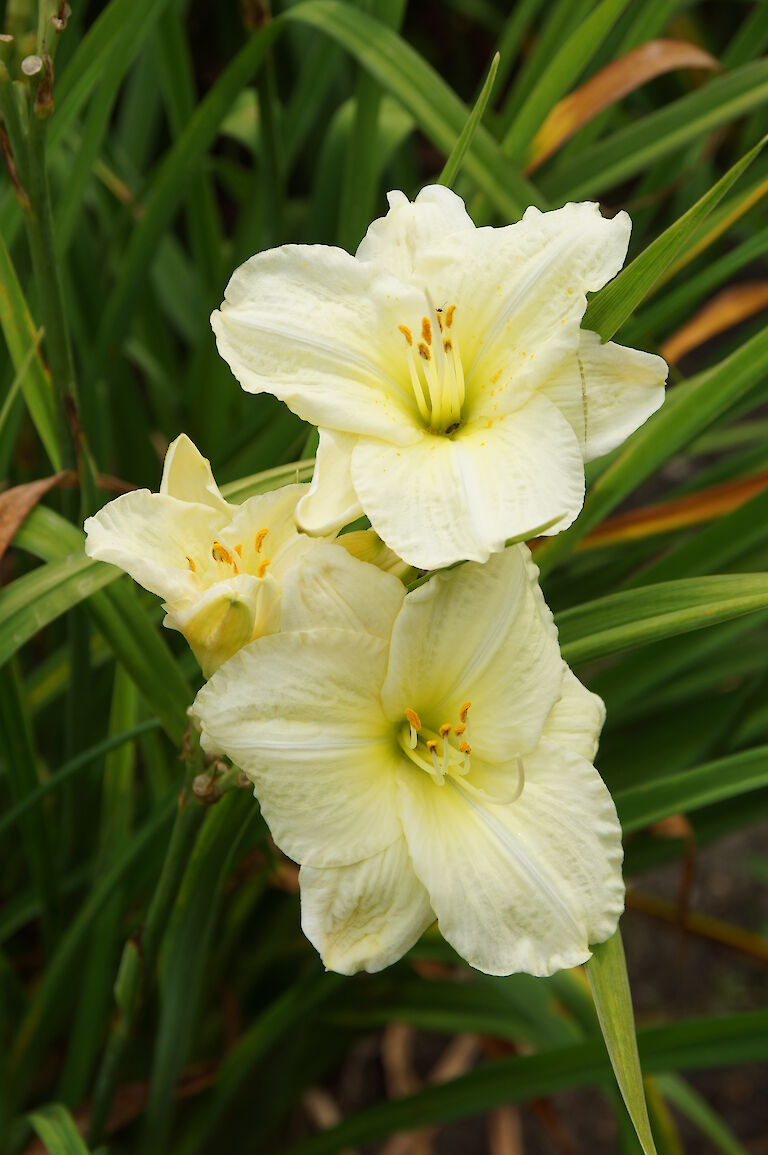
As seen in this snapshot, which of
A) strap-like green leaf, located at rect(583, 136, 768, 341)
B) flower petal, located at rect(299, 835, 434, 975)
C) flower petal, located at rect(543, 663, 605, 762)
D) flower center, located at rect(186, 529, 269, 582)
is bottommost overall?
flower petal, located at rect(299, 835, 434, 975)

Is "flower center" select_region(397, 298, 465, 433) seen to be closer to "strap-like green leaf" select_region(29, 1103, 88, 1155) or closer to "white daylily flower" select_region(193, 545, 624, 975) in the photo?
"white daylily flower" select_region(193, 545, 624, 975)

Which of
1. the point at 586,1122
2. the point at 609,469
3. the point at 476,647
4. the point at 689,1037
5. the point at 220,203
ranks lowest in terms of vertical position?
the point at 586,1122

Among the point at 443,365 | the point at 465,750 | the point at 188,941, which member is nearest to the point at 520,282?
the point at 443,365

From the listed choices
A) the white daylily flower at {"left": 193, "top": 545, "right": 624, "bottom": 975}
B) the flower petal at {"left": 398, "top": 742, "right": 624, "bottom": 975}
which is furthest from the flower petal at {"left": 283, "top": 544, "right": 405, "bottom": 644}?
the flower petal at {"left": 398, "top": 742, "right": 624, "bottom": 975}

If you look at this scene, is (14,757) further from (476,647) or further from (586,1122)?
(586,1122)

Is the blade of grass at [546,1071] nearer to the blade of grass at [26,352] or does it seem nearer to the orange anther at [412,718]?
the orange anther at [412,718]

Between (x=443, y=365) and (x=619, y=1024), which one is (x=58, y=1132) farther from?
(x=443, y=365)

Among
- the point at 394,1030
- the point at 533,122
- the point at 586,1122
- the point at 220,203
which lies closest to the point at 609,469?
the point at 533,122
